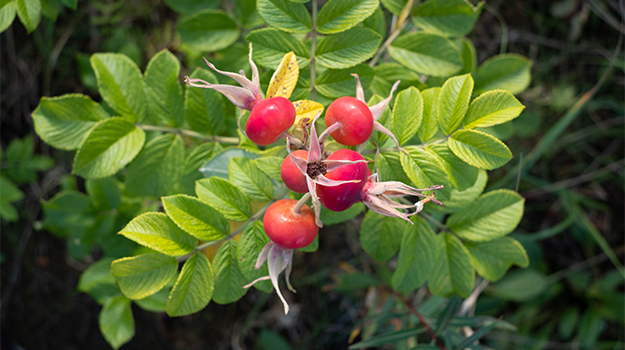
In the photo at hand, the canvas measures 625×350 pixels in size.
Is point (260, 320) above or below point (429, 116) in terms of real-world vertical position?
below

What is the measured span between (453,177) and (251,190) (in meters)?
0.72

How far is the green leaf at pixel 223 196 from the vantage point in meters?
1.37

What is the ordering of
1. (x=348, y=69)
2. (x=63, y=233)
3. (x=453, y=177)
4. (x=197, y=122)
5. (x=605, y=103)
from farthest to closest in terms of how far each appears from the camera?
(x=605, y=103) → (x=63, y=233) → (x=197, y=122) → (x=348, y=69) → (x=453, y=177)

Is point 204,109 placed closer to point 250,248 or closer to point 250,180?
point 250,180

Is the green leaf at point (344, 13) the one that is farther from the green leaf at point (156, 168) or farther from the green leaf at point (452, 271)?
the green leaf at point (452, 271)

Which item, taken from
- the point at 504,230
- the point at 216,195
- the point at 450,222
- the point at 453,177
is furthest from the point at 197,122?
the point at 504,230

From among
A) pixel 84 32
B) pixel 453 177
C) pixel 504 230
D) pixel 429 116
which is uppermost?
pixel 429 116

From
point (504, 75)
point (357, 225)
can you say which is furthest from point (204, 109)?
point (357, 225)

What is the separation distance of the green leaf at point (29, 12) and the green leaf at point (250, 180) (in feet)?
2.88

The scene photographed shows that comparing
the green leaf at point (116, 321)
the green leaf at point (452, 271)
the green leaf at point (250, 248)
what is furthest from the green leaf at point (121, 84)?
the green leaf at point (452, 271)

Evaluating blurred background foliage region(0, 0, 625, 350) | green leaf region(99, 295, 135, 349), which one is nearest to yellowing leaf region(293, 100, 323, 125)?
green leaf region(99, 295, 135, 349)

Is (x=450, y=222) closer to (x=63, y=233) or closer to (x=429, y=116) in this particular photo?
(x=429, y=116)

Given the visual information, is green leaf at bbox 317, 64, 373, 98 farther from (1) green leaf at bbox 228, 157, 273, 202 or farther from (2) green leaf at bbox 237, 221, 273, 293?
(2) green leaf at bbox 237, 221, 273, 293

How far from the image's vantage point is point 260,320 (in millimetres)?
3217
